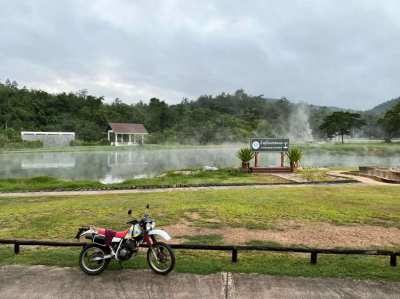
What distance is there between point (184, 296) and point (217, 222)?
3309 mm

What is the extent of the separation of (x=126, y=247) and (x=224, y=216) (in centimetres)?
346

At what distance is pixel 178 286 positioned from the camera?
4.09 metres

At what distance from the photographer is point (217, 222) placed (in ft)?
23.4

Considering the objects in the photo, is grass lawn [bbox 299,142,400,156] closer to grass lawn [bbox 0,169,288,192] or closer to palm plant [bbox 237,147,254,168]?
palm plant [bbox 237,147,254,168]

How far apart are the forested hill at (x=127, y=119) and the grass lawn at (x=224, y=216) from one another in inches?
1550

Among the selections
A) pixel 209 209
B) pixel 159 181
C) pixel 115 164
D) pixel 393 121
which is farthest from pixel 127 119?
pixel 209 209

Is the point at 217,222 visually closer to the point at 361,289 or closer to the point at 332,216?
the point at 332,216

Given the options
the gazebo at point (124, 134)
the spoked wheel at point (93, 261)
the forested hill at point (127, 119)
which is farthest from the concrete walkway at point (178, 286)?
the gazebo at point (124, 134)

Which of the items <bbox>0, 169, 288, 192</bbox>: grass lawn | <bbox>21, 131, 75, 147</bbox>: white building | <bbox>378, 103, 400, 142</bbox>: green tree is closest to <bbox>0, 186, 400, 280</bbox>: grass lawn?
<bbox>0, 169, 288, 192</bbox>: grass lawn

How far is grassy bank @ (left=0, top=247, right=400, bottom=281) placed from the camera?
4.41 meters

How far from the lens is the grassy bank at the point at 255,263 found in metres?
4.41

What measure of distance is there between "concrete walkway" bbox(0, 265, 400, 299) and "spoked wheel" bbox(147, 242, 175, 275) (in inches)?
4.1

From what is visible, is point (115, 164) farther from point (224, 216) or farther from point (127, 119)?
point (127, 119)

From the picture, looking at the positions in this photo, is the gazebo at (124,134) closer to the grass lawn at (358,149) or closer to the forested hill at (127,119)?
the forested hill at (127,119)
